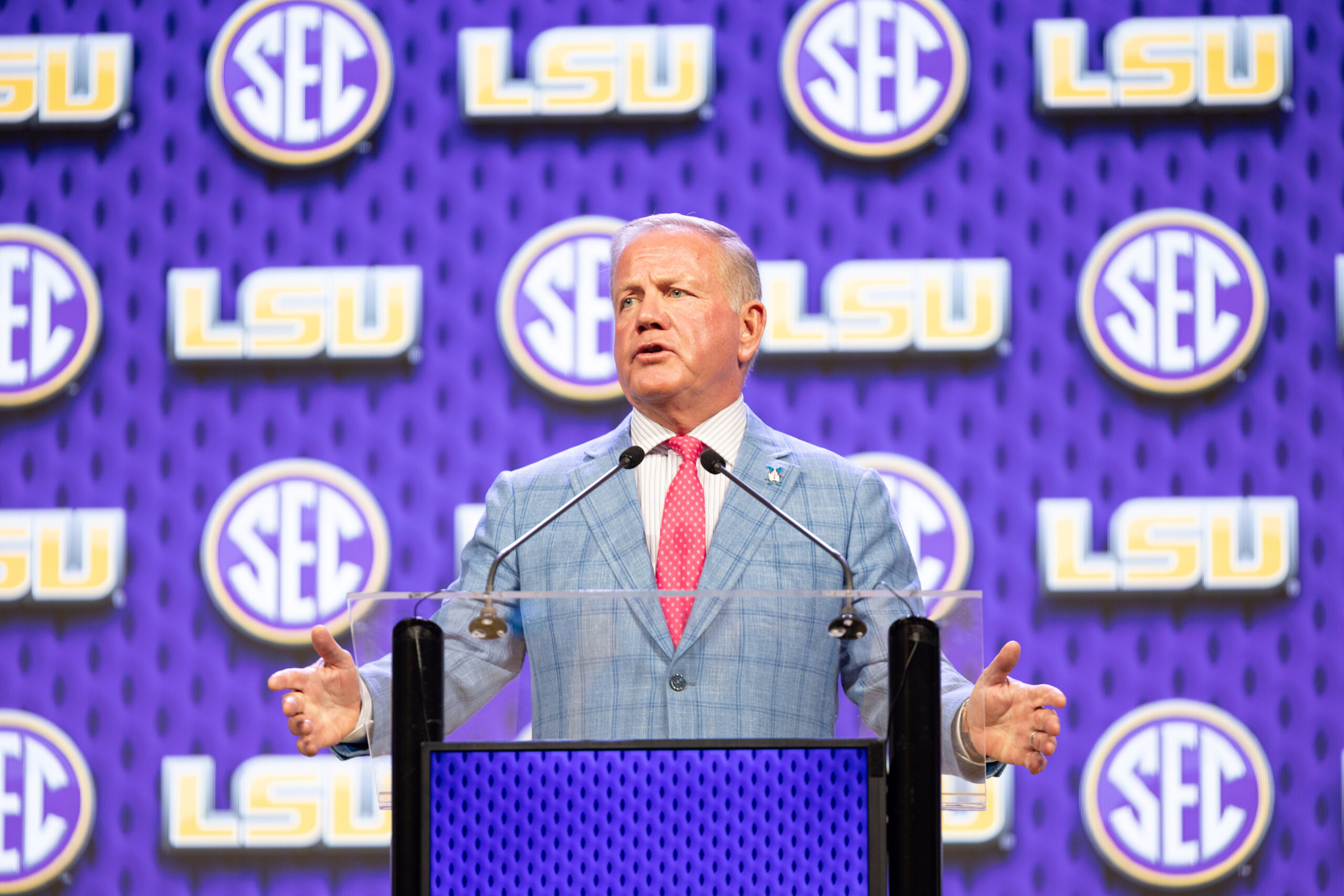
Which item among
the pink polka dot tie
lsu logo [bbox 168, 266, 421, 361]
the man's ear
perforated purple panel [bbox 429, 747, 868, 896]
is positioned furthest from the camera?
lsu logo [bbox 168, 266, 421, 361]

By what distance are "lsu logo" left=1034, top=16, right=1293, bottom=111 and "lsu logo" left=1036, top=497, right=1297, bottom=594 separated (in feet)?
2.91

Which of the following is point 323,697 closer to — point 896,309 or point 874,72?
point 896,309

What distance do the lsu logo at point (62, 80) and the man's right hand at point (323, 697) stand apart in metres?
2.40

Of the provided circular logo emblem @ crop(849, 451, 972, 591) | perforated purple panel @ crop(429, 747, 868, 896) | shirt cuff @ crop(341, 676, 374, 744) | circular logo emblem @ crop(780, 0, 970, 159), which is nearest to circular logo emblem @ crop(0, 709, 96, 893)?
circular logo emblem @ crop(849, 451, 972, 591)

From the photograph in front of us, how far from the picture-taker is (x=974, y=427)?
3100 mm

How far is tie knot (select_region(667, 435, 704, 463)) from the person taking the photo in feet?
5.73

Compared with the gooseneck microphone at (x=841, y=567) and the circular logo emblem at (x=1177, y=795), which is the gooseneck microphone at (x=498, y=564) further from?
the circular logo emblem at (x=1177, y=795)

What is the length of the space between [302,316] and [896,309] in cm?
134

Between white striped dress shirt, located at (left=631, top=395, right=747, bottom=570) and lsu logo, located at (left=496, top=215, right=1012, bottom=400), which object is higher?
lsu logo, located at (left=496, top=215, right=1012, bottom=400)

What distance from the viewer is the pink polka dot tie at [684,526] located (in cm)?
162

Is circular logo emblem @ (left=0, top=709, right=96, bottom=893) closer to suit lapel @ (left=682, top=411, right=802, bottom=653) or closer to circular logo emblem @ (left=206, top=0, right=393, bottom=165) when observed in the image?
circular logo emblem @ (left=206, top=0, right=393, bottom=165)

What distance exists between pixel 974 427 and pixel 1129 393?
352 mm

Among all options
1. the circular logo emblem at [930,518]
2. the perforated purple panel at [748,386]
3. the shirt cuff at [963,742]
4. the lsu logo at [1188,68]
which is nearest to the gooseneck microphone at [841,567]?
the shirt cuff at [963,742]

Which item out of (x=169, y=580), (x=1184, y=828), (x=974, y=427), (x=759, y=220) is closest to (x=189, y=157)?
(x=169, y=580)
